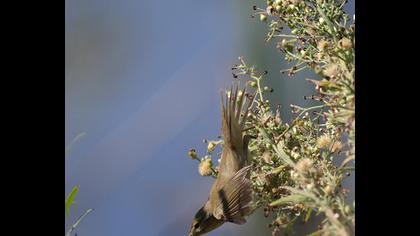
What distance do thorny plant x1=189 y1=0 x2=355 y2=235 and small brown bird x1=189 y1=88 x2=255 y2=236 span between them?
17 millimetres

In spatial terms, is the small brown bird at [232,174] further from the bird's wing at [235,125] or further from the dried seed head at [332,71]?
the dried seed head at [332,71]

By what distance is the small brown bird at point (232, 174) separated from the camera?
0.77 metres

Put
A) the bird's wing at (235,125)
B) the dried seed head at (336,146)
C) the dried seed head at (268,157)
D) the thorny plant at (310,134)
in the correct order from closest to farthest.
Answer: the thorny plant at (310,134) → the dried seed head at (336,146) → the dried seed head at (268,157) → the bird's wing at (235,125)

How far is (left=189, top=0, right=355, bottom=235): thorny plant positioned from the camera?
18.8 inches

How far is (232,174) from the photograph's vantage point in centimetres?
81

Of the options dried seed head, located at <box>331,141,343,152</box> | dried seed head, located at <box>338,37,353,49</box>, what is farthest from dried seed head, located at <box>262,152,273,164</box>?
dried seed head, located at <box>338,37,353,49</box>

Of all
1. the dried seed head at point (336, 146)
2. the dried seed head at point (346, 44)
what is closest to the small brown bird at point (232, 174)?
the dried seed head at point (336, 146)

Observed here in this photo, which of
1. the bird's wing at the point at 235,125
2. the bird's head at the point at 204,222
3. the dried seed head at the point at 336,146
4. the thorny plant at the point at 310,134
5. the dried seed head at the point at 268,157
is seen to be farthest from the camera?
the bird's head at the point at 204,222

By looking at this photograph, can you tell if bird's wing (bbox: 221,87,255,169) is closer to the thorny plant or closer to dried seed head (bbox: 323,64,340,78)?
the thorny plant

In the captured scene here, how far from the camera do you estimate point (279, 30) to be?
762 millimetres
